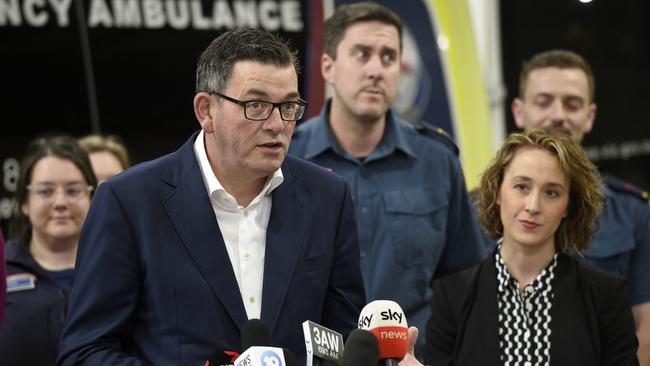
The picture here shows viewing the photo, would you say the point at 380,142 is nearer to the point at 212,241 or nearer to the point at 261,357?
the point at 212,241

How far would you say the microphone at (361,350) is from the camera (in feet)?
8.32

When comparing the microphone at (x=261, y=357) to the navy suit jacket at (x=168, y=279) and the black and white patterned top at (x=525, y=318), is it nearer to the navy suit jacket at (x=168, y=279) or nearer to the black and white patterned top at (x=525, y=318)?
the navy suit jacket at (x=168, y=279)

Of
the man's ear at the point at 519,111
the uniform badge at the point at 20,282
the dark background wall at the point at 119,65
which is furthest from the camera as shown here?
the man's ear at the point at 519,111

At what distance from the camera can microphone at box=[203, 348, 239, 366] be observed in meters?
2.61

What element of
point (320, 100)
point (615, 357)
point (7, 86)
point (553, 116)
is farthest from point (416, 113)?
point (615, 357)

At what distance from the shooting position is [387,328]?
2.73 metres

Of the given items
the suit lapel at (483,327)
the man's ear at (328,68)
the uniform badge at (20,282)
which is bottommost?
the suit lapel at (483,327)

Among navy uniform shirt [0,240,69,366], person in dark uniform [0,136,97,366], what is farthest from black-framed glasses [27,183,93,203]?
navy uniform shirt [0,240,69,366]

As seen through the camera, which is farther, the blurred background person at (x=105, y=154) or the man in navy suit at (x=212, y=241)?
the blurred background person at (x=105, y=154)

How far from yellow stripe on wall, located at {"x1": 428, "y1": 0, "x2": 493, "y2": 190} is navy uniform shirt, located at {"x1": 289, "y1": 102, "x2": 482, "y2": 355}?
1909 millimetres

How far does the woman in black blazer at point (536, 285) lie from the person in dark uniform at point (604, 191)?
48 centimetres

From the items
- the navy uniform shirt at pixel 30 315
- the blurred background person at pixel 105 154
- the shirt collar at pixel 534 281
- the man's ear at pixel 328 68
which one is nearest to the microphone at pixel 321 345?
the shirt collar at pixel 534 281

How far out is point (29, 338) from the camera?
394 centimetres

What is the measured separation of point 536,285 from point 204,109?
4.54 ft
